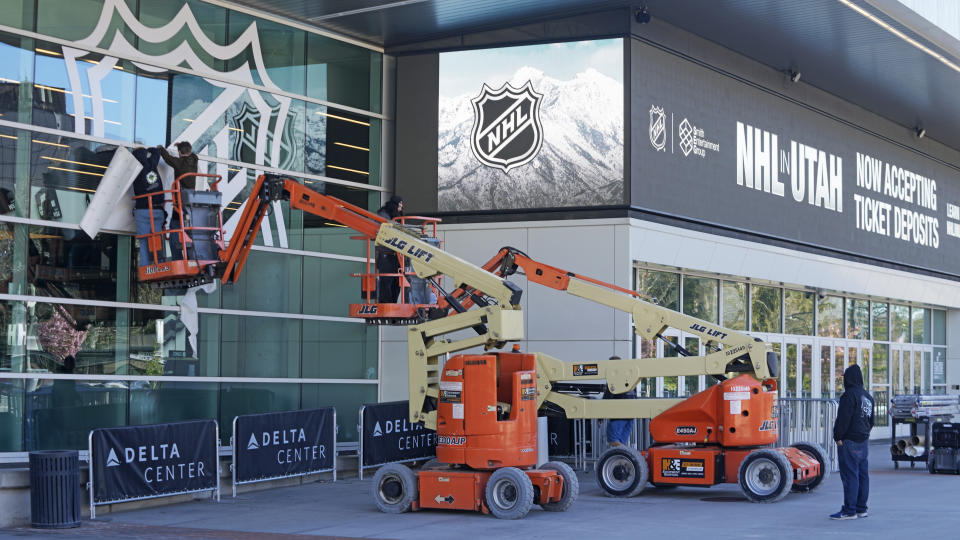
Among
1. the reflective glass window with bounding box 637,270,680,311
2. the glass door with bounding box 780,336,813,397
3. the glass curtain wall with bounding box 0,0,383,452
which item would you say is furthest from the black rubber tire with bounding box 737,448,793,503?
the glass door with bounding box 780,336,813,397

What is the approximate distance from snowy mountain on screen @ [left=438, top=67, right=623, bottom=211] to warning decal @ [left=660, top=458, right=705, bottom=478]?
6.34 m

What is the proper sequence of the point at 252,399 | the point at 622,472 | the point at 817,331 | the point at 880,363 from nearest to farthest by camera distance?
1. the point at 622,472
2. the point at 252,399
3. the point at 817,331
4. the point at 880,363

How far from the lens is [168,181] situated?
19.9 metres

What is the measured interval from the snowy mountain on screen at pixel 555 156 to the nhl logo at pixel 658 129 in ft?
2.91

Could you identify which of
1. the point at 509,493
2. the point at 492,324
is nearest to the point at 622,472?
the point at 509,493

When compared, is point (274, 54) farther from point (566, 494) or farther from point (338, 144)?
point (566, 494)

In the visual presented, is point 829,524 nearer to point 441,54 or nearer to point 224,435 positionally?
point 224,435

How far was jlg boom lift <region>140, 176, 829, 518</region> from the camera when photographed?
1683cm

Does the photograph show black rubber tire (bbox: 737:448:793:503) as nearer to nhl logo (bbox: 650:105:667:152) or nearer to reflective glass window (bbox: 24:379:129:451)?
nhl logo (bbox: 650:105:667:152)

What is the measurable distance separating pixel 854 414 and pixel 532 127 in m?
10.0

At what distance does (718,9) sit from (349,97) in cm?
751

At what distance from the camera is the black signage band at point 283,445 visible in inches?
749

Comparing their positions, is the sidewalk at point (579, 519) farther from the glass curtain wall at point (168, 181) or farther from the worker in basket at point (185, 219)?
the worker in basket at point (185, 219)

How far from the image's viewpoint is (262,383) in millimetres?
22672
